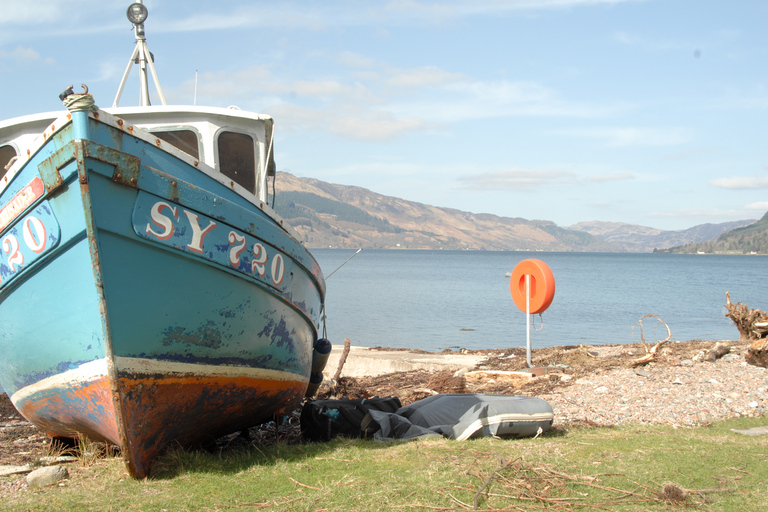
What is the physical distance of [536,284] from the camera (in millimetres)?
10672

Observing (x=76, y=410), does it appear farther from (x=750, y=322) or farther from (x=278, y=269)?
(x=750, y=322)

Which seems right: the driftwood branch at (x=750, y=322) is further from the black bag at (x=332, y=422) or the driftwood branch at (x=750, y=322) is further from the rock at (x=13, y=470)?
the rock at (x=13, y=470)

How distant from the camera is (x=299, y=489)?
13.8 feet

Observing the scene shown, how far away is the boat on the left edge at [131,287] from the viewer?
403cm

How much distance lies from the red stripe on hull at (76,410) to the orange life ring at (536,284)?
24.5ft

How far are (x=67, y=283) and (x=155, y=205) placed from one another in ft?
2.79

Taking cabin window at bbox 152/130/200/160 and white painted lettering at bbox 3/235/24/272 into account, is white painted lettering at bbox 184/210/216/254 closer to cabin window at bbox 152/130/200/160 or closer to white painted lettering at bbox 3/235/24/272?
white painted lettering at bbox 3/235/24/272

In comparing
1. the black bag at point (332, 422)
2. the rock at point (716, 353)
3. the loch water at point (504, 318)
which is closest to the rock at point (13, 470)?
the black bag at point (332, 422)

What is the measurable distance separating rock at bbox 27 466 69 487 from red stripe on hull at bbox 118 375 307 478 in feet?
1.91

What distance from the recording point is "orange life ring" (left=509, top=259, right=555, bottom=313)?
411 inches

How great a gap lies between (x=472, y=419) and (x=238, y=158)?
3.46 metres

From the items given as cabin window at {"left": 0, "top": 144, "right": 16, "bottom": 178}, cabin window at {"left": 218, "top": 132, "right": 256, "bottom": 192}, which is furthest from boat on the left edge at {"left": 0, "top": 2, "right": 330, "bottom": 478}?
cabin window at {"left": 0, "top": 144, "right": 16, "bottom": 178}

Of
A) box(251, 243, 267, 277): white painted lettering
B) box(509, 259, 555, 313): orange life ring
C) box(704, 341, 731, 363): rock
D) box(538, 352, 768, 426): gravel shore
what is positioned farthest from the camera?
box(509, 259, 555, 313): orange life ring

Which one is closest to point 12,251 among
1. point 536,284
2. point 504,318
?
point 536,284
